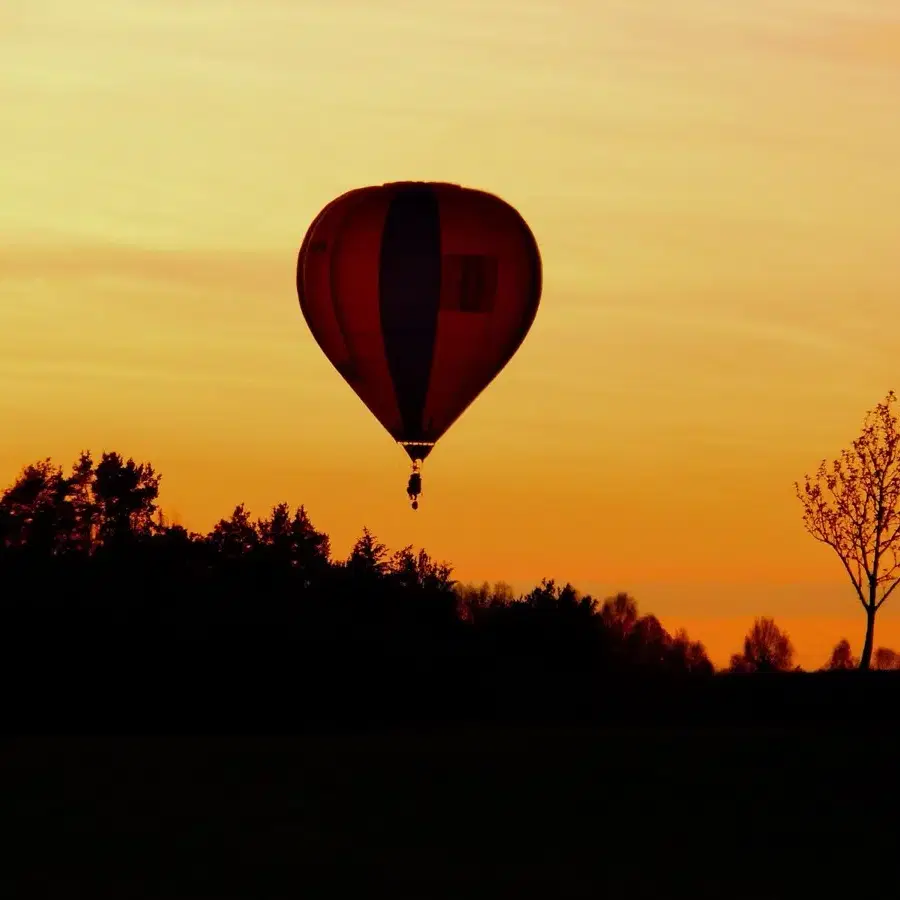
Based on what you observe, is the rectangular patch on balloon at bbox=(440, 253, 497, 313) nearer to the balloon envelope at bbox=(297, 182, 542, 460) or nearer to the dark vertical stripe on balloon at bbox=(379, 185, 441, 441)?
the balloon envelope at bbox=(297, 182, 542, 460)

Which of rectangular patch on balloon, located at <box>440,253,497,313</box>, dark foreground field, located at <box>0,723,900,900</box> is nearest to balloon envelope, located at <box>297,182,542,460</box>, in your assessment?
rectangular patch on balloon, located at <box>440,253,497,313</box>

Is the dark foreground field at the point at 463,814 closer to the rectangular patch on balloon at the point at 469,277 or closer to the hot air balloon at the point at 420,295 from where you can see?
the hot air balloon at the point at 420,295

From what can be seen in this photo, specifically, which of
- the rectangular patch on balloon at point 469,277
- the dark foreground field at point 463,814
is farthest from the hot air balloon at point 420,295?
the dark foreground field at point 463,814

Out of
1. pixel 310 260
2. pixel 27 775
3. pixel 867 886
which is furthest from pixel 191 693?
pixel 867 886

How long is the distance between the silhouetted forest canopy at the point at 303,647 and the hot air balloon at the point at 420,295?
11.5 m

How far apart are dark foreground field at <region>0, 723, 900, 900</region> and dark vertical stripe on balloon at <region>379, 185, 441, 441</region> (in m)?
7.72

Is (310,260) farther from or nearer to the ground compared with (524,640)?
farther from the ground

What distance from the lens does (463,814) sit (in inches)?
1850

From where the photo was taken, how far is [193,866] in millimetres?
40125

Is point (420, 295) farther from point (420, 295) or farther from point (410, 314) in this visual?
point (410, 314)

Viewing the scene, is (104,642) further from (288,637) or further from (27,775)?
(27,775)

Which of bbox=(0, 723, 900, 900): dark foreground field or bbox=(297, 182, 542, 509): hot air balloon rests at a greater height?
bbox=(297, 182, 542, 509): hot air balloon

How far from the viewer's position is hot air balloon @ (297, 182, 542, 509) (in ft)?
152

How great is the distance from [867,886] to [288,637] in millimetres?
31533
